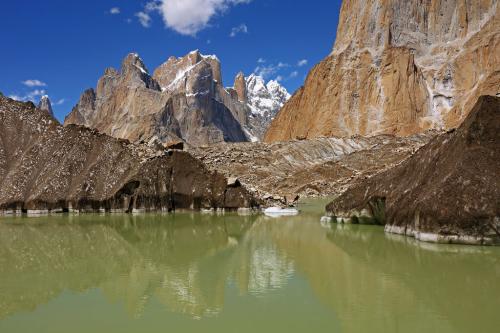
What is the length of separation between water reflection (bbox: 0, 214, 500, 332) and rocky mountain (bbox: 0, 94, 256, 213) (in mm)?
23043

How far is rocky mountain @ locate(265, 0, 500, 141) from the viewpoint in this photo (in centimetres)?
11306

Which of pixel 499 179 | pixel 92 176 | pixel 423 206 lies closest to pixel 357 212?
pixel 423 206

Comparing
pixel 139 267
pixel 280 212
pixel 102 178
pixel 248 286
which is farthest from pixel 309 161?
pixel 248 286

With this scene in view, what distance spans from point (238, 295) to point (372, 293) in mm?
3772

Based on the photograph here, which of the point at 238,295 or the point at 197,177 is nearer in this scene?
the point at 238,295

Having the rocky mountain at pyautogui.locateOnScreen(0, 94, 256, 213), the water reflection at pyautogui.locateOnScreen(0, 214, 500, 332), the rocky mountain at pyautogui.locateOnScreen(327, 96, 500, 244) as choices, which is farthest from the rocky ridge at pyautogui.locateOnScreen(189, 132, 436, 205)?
the water reflection at pyautogui.locateOnScreen(0, 214, 500, 332)

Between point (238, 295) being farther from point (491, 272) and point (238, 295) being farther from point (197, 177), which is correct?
point (197, 177)

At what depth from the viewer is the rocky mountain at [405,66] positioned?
371ft

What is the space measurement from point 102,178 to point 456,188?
135ft

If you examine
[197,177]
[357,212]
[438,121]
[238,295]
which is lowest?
[238,295]

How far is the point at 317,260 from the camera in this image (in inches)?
769

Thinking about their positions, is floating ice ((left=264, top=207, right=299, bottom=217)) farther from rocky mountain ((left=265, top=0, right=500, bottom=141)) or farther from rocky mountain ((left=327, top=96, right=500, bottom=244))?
rocky mountain ((left=265, top=0, right=500, bottom=141))

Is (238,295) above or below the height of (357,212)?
below

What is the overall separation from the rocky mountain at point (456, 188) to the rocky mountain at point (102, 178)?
86.9ft
